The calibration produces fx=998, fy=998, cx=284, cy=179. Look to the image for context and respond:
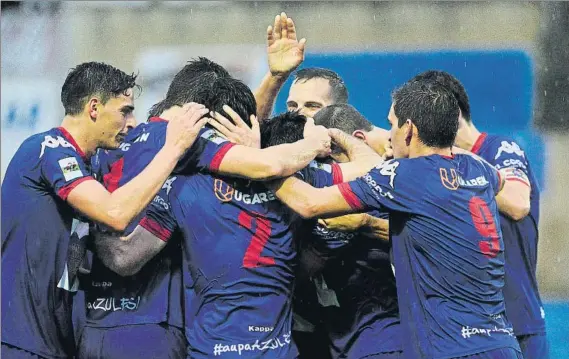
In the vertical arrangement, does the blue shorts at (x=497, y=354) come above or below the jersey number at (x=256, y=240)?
below

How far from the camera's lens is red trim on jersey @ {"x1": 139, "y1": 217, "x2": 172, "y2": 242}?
5.32 meters

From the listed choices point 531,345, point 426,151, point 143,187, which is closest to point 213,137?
point 143,187

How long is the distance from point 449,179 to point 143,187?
1.57m

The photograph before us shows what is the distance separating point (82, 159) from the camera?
563 centimetres

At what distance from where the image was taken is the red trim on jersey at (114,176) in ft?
18.6

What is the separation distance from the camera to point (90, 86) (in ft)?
19.1

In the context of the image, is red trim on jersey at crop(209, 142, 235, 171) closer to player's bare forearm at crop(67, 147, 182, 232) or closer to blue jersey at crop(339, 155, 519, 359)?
player's bare forearm at crop(67, 147, 182, 232)

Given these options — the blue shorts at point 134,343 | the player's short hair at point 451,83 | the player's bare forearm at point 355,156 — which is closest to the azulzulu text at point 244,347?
the blue shorts at point 134,343

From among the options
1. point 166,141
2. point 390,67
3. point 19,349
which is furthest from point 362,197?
point 390,67

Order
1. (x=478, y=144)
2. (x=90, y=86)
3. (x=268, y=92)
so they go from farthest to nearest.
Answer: (x=268, y=92), (x=478, y=144), (x=90, y=86)

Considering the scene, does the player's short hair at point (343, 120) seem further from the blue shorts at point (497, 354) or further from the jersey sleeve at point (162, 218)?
the blue shorts at point (497, 354)

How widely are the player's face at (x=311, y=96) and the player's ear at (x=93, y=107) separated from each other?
7.64ft

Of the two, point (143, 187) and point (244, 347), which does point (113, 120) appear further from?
point (244, 347)

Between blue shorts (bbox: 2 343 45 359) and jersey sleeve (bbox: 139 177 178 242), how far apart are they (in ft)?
3.18
